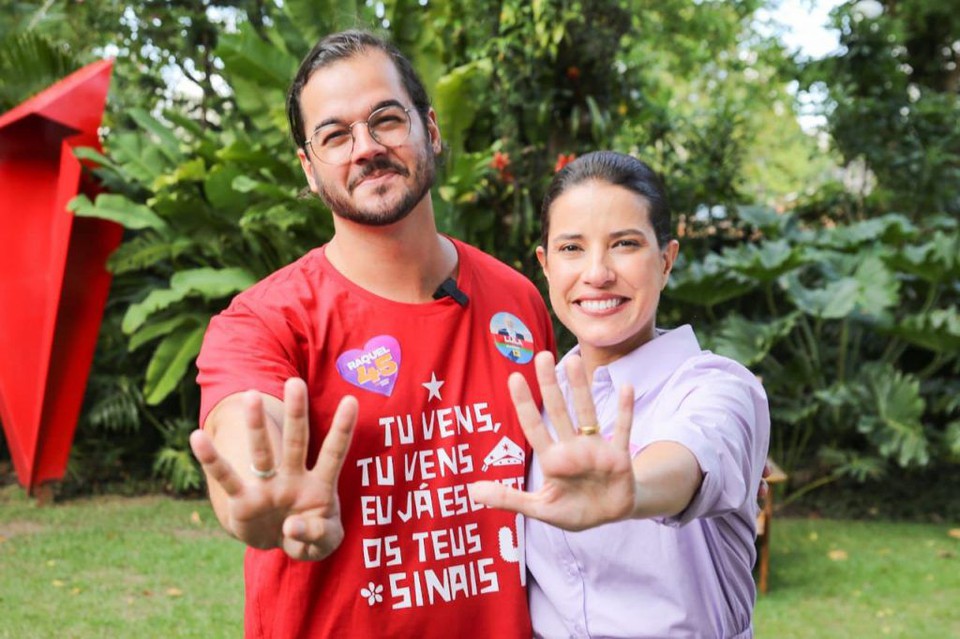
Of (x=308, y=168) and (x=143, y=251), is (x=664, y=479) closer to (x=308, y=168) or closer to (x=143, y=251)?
(x=308, y=168)

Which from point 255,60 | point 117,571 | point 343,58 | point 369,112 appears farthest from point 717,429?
point 255,60

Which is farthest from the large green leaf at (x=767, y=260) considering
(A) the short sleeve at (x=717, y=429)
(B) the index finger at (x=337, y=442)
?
(B) the index finger at (x=337, y=442)

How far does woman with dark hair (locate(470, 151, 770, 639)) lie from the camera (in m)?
1.57

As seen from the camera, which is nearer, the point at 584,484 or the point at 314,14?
the point at 584,484

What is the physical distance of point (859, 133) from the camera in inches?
338

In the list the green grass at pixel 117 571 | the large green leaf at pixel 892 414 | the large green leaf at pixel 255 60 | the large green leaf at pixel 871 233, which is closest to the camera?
the green grass at pixel 117 571

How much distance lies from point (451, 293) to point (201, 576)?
459 centimetres

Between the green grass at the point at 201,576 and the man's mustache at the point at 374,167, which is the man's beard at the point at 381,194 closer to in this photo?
the man's mustache at the point at 374,167

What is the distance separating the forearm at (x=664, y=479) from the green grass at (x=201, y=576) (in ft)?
13.8

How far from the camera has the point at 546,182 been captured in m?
7.21

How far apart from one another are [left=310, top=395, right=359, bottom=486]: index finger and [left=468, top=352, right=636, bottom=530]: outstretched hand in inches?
7.7

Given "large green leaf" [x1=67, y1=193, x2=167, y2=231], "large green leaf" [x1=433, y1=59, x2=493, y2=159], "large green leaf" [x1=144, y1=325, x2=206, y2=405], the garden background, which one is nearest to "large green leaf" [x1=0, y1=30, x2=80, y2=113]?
the garden background

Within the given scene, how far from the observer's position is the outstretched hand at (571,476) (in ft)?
4.58

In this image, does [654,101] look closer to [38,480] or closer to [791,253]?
[791,253]
